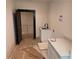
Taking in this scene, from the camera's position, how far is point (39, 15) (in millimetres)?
7938

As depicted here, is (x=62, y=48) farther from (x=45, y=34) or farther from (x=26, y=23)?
(x=26, y=23)

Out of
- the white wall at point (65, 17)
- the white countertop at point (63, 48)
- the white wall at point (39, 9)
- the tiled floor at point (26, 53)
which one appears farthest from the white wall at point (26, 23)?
the white countertop at point (63, 48)

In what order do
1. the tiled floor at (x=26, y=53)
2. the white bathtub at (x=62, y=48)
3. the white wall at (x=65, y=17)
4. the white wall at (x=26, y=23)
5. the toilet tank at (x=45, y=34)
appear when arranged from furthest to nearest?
1. the white wall at (x=26, y=23)
2. the toilet tank at (x=45, y=34)
3. the tiled floor at (x=26, y=53)
4. the white wall at (x=65, y=17)
5. the white bathtub at (x=62, y=48)

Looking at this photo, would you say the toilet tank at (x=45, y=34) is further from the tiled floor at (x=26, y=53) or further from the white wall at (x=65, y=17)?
the white wall at (x=65, y=17)

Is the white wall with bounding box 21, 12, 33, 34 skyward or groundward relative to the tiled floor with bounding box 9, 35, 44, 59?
skyward

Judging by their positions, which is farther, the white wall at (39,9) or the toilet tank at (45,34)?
the white wall at (39,9)

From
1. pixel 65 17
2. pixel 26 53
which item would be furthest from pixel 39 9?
pixel 65 17

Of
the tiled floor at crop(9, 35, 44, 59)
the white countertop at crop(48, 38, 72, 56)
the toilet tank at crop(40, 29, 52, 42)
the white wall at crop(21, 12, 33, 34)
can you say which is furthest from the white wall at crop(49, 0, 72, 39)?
the white wall at crop(21, 12, 33, 34)

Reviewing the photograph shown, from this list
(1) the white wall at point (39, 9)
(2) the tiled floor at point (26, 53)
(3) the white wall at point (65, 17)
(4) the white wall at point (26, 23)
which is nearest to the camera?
(3) the white wall at point (65, 17)

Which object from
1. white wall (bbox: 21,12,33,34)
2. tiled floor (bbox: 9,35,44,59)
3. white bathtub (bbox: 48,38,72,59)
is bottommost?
tiled floor (bbox: 9,35,44,59)

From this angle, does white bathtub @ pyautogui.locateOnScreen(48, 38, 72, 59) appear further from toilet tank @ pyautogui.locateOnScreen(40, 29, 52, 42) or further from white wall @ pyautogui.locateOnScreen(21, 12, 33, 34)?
white wall @ pyautogui.locateOnScreen(21, 12, 33, 34)

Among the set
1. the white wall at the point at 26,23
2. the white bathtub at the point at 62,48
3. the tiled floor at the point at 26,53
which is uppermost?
the white wall at the point at 26,23
